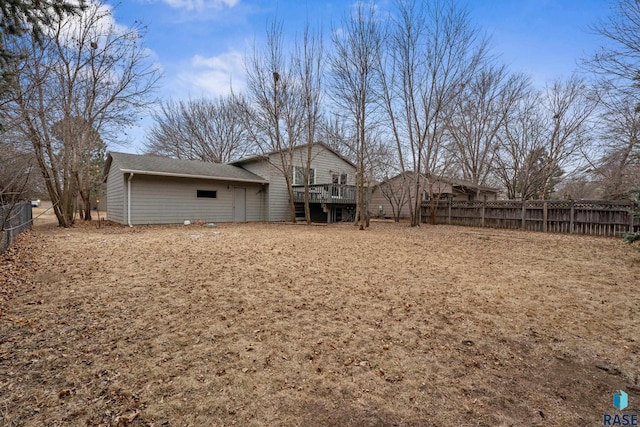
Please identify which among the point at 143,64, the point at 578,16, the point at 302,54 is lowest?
the point at 578,16

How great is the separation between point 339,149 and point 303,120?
4.20 meters

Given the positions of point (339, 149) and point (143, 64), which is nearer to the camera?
point (143, 64)

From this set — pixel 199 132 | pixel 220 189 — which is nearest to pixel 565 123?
pixel 220 189

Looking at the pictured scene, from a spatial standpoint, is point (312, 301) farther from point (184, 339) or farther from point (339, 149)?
point (339, 149)

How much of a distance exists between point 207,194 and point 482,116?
55.0ft

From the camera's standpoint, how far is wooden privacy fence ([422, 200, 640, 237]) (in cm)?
1069

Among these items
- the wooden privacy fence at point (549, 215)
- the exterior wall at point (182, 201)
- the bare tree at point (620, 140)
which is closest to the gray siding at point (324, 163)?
the exterior wall at point (182, 201)

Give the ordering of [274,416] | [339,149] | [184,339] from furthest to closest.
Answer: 1. [339,149]
2. [184,339]
3. [274,416]

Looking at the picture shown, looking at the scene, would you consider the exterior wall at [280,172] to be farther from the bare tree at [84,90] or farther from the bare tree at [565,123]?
the bare tree at [565,123]

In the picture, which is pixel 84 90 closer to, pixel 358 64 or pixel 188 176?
pixel 188 176

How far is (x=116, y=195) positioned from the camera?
14477 mm

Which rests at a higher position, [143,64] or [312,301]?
[143,64]

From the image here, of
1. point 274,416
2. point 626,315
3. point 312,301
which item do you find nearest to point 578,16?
point 626,315

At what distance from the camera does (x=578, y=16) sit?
8211 millimetres
